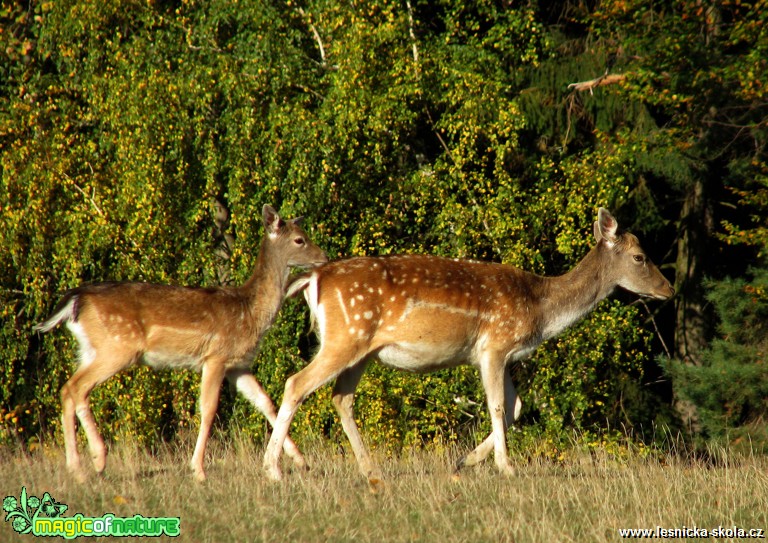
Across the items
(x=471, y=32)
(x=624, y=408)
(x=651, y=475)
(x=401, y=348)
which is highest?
(x=471, y=32)

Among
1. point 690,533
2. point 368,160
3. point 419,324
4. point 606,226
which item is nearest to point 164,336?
point 419,324

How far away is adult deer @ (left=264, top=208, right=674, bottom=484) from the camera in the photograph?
838cm

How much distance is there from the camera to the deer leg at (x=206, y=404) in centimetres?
792

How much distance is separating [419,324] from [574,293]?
5.93 feet

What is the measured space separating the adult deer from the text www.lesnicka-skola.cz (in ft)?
7.49

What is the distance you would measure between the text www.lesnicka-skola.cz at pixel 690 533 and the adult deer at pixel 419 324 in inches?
89.9

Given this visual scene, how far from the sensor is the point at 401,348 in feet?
28.3

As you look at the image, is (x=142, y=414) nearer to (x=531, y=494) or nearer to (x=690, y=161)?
(x=531, y=494)

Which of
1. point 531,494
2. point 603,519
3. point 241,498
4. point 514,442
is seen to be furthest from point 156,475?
point 514,442

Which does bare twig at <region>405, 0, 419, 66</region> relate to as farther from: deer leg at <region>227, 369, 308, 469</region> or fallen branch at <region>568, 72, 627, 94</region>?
deer leg at <region>227, 369, 308, 469</region>

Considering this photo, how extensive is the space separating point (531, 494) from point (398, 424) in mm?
4683

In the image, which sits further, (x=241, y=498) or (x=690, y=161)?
(x=690, y=161)

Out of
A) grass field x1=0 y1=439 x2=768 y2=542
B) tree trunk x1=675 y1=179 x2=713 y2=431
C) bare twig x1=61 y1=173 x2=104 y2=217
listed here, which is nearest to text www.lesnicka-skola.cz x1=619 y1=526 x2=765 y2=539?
grass field x1=0 y1=439 x2=768 y2=542

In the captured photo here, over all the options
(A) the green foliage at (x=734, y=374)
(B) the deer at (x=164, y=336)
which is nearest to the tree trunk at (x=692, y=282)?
(A) the green foliage at (x=734, y=374)
